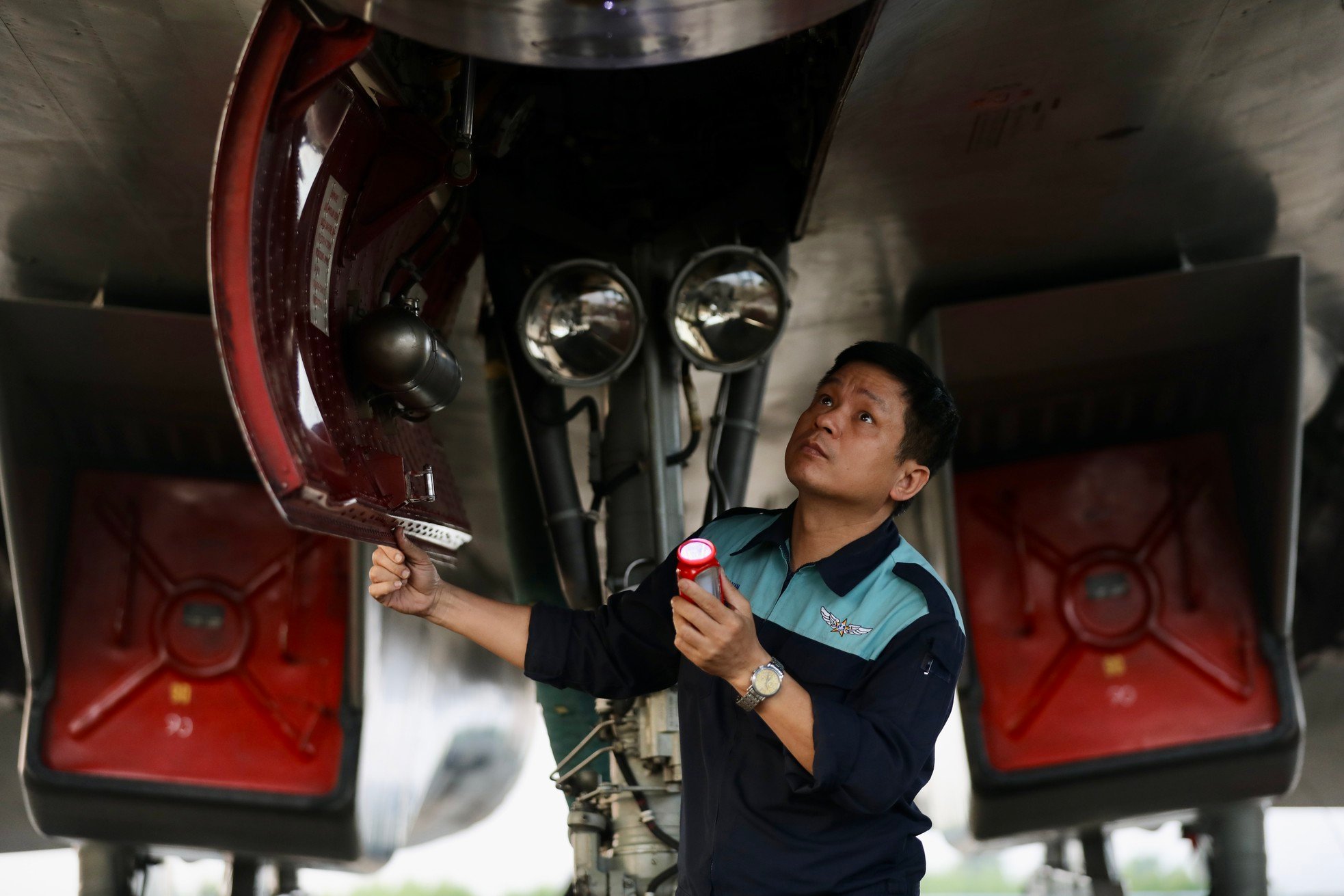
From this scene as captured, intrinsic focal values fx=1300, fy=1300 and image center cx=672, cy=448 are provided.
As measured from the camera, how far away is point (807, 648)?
1.94 meters

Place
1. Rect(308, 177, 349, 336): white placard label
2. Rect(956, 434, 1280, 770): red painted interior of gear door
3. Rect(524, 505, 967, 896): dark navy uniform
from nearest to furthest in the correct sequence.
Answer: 1. Rect(524, 505, 967, 896): dark navy uniform
2. Rect(308, 177, 349, 336): white placard label
3. Rect(956, 434, 1280, 770): red painted interior of gear door

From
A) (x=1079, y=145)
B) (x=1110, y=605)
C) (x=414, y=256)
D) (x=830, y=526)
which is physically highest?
(x=1079, y=145)

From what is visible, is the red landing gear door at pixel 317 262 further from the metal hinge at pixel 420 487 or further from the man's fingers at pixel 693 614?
the man's fingers at pixel 693 614

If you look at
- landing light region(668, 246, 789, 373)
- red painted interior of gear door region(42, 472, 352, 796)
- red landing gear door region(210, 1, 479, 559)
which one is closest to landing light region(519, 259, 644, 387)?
landing light region(668, 246, 789, 373)

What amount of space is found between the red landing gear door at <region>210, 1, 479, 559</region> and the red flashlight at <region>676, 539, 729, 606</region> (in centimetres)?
60

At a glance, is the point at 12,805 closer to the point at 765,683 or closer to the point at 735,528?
the point at 735,528

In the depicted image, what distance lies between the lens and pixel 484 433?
16.9 feet

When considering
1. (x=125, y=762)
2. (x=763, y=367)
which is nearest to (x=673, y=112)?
(x=763, y=367)

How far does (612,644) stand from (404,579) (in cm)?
36

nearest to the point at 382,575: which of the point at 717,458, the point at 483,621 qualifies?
the point at 483,621

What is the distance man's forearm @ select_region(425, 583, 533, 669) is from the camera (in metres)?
2.12

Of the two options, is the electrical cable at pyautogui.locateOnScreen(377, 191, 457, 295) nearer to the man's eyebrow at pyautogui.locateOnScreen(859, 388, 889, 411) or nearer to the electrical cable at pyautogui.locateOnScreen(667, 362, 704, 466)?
the electrical cable at pyautogui.locateOnScreen(667, 362, 704, 466)

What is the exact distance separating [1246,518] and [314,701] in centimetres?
310

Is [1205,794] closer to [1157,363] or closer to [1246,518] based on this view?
[1246,518]
